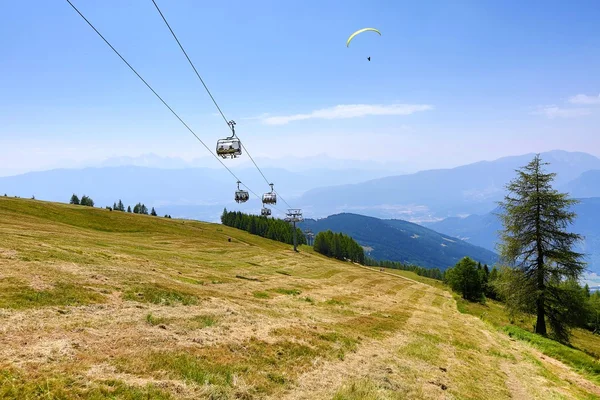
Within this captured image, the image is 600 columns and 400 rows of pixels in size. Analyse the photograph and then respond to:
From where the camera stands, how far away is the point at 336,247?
522 ft

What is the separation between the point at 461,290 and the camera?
7556 centimetres

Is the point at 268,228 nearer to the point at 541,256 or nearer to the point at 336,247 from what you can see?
the point at 336,247

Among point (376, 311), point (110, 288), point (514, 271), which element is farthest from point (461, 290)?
point (110, 288)

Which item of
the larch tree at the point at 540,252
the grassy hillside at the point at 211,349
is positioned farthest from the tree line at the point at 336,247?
the grassy hillside at the point at 211,349

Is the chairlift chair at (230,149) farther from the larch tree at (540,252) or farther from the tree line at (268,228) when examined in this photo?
the tree line at (268,228)

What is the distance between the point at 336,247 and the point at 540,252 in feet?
404

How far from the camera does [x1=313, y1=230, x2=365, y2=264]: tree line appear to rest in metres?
159

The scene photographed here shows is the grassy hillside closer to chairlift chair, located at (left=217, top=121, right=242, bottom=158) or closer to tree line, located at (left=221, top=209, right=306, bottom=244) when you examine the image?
chairlift chair, located at (left=217, top=121, right=242, bottom=158)

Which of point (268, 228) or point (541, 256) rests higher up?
point (541, 256)

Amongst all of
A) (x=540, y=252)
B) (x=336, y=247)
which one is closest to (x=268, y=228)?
(x=336, y=247)

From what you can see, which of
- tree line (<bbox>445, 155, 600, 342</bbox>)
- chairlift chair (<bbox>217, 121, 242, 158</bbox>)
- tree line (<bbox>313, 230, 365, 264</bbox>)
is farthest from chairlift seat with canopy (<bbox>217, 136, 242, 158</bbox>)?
tree line (<bbox>313, 230, 365, 264</bbox>)

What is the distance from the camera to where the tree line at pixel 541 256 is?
120ft

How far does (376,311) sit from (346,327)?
36.3 feet

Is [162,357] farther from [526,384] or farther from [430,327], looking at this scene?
[430,327]
